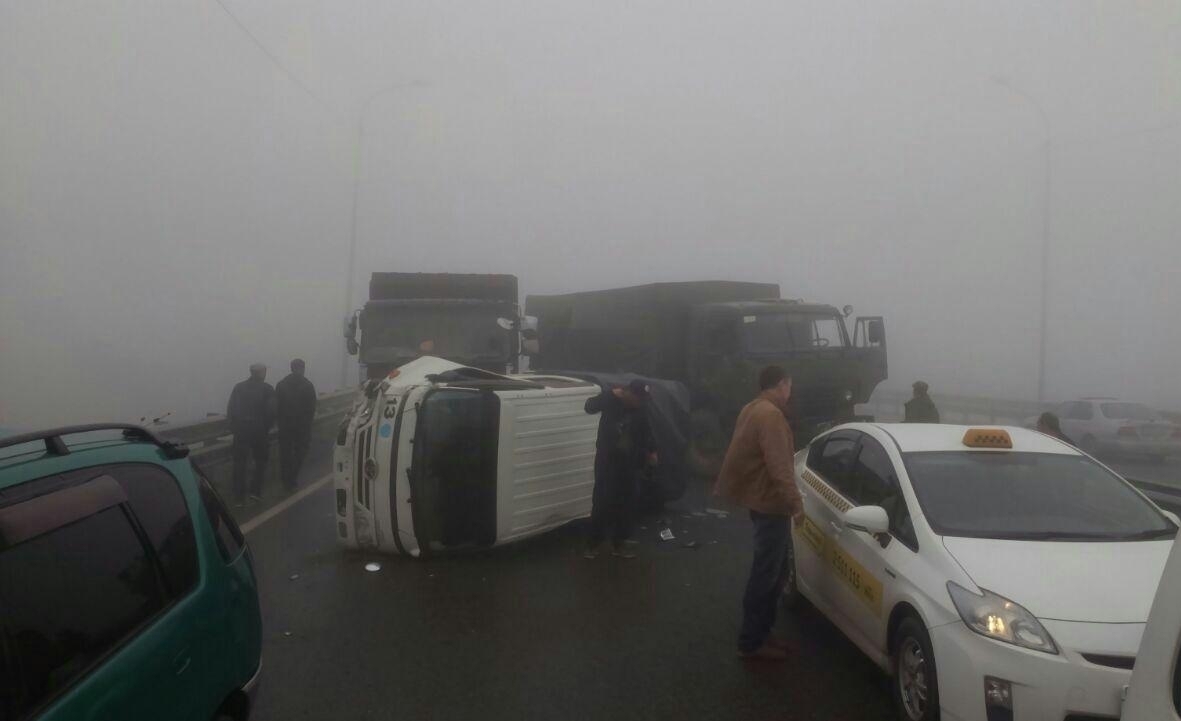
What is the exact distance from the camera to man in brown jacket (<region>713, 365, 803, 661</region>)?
524 centimetres

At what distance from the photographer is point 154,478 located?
309cm

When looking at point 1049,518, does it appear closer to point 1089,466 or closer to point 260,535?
point 1089,466

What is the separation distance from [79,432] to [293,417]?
28.8 feet

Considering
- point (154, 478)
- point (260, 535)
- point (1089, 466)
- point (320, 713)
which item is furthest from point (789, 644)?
point (260, 535)

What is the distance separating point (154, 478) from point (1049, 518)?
4253 millimetres

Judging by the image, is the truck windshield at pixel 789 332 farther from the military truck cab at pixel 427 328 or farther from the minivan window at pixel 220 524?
the minivan window at pixel 220 524

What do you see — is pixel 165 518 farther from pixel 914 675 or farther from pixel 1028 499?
pixel 1028 499

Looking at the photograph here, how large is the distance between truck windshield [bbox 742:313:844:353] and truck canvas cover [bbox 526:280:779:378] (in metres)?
1.53

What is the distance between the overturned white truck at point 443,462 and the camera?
23.6 feet

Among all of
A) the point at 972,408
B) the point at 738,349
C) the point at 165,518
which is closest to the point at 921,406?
the point at 738,349

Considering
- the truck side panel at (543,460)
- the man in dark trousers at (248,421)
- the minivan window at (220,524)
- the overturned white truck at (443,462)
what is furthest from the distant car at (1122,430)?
the minivan window at (220,524)

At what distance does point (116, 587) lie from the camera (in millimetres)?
2611

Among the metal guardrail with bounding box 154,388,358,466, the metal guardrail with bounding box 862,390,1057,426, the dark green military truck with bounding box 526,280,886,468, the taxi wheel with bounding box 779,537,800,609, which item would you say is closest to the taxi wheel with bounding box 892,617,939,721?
the taxi wheel with bounding box 779,537,800,609

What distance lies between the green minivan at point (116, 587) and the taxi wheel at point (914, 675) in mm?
2848
